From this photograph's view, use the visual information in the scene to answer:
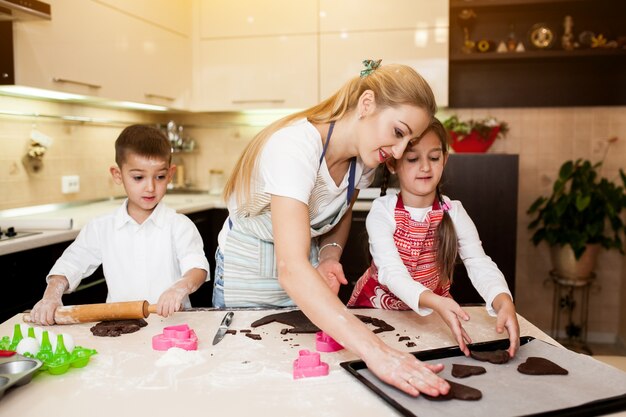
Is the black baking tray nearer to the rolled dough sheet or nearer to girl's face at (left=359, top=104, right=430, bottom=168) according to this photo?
the rolled dough sheet

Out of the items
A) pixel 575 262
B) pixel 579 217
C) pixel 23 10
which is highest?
pixel 23 10

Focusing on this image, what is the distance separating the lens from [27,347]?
104cm

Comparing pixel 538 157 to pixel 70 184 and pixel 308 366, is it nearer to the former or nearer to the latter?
pixel 70 184

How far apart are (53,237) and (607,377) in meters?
1.83

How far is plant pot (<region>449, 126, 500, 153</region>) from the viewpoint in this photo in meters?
3.27

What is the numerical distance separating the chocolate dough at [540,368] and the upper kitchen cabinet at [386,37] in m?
2.41

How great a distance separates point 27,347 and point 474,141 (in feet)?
8.95

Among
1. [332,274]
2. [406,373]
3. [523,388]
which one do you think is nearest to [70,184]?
[332,274]

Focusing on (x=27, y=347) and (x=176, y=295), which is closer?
(x=27, y=347)

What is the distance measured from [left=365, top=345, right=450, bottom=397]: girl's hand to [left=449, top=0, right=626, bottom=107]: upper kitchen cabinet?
8.73 feet

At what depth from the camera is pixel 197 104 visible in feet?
11.8

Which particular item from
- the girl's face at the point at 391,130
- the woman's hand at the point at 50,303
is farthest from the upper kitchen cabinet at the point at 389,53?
the woman's hand at the point at 50,303

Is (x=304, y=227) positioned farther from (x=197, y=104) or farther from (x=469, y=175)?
(x=197, y=104)

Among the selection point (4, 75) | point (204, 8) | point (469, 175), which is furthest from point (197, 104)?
point (469, 175)
